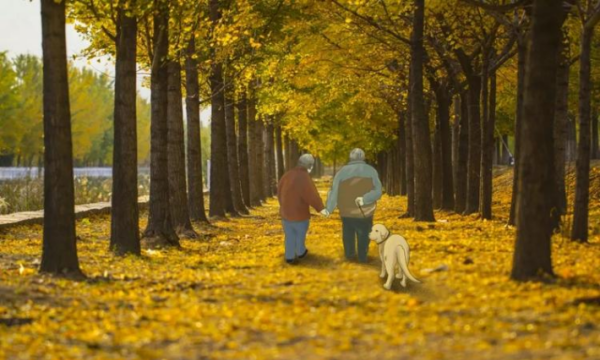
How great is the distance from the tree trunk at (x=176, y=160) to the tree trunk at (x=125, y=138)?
15.4ft

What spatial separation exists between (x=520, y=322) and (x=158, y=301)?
182 inches

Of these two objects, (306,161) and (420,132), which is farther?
(420,132)

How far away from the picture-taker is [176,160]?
21000 mm

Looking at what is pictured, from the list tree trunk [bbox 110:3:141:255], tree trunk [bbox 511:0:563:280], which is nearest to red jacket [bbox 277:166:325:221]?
tree trunk [bbox 110:3:141:255]

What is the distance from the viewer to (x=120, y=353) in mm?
7973

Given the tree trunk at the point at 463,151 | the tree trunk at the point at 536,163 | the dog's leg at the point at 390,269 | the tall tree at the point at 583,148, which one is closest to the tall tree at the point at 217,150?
the tree trunk at the point at 463,151

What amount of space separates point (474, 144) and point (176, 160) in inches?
388

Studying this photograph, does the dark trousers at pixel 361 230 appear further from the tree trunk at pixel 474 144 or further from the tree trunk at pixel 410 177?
the tree trunk at pixel 410 177

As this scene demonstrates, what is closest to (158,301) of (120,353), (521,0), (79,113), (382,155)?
(120,353)

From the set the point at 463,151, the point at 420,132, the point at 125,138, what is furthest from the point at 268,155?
the point at 125,138

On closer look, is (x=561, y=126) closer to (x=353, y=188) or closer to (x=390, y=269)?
(x=353, y=188)

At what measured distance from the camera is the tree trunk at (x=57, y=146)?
1262 cm

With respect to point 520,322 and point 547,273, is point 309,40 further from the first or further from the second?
point 520,322

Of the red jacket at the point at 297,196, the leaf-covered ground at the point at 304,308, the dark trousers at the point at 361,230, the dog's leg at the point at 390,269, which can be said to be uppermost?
the red jacket at the point at 297,196
